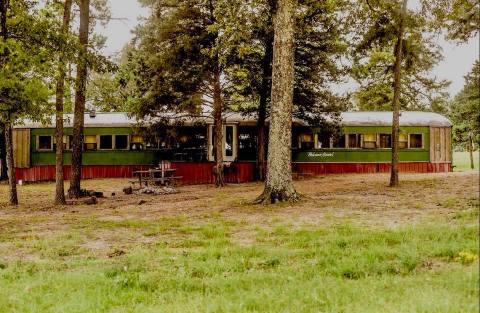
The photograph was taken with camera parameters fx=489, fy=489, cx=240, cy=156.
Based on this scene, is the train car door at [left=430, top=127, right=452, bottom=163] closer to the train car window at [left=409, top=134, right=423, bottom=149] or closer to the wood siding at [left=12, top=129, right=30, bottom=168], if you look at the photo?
the train car window at [left=409, top=134, right=423, bottom=149]

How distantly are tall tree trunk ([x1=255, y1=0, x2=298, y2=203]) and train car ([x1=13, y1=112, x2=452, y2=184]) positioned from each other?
14.2 metres

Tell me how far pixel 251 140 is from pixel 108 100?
11.2 meters

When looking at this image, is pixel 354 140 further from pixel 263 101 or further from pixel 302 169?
pixel 263 101

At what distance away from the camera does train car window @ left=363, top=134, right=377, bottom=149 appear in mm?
28516

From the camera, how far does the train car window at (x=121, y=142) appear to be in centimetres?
2888

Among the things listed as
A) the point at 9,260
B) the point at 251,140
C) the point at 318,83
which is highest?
the point at 318,83

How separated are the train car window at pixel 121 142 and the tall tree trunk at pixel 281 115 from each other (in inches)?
690

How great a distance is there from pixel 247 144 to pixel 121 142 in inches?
296

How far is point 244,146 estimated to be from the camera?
27.8 m

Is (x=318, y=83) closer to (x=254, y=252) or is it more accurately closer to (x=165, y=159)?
(x=165, y=159)

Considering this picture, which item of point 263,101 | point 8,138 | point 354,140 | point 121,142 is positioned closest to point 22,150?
point 121,142

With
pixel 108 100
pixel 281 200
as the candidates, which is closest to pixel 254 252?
pixel 281 200

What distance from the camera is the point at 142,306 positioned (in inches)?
183

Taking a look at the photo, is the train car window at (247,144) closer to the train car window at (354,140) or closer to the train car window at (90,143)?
the train car window at (354,140)
